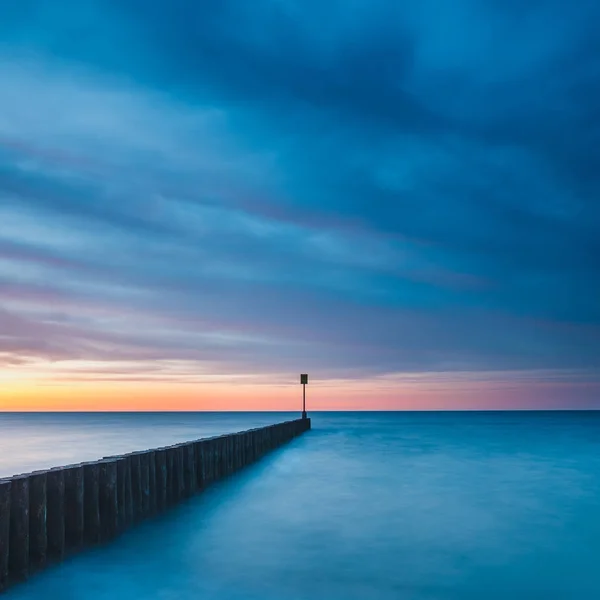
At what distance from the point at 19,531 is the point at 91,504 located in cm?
176

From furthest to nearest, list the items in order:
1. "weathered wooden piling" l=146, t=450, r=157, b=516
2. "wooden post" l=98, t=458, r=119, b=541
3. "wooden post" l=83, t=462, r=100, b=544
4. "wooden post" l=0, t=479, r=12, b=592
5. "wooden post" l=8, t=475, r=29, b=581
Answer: "weathered wooden piling" l=146, t=450, r=157, b=516 < "wooden post" l=98, t=458, r=119, b=541 < "wooden post" l=83, t=462, r=100, b=544 < "wooden post" l=8, t=475, r=29, b=581 < "wooden post" l=0, t=479, r=12, b=592

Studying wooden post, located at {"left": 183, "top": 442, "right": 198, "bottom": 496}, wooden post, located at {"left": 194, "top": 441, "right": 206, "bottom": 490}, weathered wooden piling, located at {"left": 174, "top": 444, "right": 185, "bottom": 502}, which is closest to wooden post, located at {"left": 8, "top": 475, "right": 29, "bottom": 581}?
weathered wooden piling, located at {"left": 174, "top": 444, "right": 185, "bottom": 502}

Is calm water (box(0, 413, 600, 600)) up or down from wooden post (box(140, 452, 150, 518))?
down

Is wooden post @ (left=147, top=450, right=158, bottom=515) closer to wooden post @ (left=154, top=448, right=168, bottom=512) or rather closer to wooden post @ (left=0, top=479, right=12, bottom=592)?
wooden post @ (left=154, top=448, right=168, bottom=512)

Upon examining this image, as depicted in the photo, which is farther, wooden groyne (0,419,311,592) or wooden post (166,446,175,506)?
wooden post (166,446,175,506)

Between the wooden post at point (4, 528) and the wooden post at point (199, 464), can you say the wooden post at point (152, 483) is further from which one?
the wooden post at point (4, 528)

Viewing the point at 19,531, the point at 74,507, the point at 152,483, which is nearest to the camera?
the point at 19,531

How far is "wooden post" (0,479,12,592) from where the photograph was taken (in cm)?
680

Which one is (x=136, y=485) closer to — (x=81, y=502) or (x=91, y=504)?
(x=91, y=504)

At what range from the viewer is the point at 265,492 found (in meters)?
15.9

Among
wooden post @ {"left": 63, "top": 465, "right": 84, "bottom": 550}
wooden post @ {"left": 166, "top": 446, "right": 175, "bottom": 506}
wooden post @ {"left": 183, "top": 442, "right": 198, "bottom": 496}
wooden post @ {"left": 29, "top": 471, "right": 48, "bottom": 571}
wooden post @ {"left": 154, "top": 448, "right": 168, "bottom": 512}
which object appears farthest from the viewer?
wooden post @ {"left": 183, "top": 442, "right": 198, "bottom": 496}

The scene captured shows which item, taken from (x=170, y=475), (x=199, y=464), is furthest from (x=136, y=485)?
(x=199, y=464)

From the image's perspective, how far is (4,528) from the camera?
22.4 feet

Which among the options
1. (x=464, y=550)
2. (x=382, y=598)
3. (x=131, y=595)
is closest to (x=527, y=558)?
(x=464, y=550)
